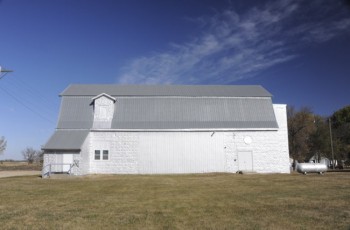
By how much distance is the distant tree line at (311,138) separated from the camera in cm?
6706

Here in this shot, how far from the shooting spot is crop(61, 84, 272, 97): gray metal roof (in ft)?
134

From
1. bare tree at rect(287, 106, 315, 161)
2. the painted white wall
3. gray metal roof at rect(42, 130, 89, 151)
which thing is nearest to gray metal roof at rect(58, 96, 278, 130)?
gray metal roof at rect(42, 130, 89, 151)

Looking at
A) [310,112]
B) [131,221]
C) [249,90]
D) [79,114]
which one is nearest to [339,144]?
[310,112]

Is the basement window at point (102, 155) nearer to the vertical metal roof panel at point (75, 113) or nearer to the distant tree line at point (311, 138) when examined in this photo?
the vertical metal roof panel at point (75, 113)

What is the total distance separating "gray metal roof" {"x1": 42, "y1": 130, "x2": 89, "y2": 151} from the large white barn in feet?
0.31

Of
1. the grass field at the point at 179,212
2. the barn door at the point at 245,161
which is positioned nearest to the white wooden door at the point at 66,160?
the barn door at the point at 245,161

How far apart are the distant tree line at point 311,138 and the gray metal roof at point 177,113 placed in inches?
1148

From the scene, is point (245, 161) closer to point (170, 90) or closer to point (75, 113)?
point (170, 90)

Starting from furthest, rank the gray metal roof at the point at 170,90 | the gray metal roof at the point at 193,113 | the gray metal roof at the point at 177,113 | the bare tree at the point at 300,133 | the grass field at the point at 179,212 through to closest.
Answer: the bare tree at the point at 300,133, the gray metal roof at the point at 170,90, the gray metal roof at the point at 193,113, the gray metal roof at the point at 177,113, the grass field at the point at 179,212

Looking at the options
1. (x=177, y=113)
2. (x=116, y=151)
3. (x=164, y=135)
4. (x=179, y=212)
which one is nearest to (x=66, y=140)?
(x=116, y=151)

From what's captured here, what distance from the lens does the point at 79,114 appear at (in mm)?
38625

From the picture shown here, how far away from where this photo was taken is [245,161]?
38.1 m

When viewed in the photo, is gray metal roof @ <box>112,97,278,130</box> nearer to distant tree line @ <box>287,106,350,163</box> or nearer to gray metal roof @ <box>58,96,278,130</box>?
gray metal roof @ <box>58,96,278,130</box>

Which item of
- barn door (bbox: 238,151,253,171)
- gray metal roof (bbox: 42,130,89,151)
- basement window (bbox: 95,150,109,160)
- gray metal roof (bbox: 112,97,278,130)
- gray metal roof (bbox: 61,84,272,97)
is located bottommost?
barn door (bbox: 238,151,253,171)
